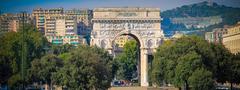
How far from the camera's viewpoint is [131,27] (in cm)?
11206

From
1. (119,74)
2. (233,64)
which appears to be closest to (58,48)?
(119,74)

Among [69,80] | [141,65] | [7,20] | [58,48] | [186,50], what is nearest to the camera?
[69,80]

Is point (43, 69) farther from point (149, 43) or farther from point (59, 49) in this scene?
point (59, 49)

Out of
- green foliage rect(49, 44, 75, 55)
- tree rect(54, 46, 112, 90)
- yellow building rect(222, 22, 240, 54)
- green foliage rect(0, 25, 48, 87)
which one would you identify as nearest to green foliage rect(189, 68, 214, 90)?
tree rect(54, 46, 112, 90)

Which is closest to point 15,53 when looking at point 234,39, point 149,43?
point 149,43

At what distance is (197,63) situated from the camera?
2675 inches

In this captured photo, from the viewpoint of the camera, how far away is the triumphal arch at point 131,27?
367ft

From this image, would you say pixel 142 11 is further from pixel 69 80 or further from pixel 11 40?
pixel 69 80

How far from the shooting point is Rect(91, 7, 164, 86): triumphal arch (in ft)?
367

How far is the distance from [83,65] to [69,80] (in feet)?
5.96

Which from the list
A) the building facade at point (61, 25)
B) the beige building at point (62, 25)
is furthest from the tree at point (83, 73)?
the beige building at point (62, 25)

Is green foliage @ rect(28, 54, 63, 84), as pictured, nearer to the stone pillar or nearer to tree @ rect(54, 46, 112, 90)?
tree @ rect(54, 46, 112, 90)

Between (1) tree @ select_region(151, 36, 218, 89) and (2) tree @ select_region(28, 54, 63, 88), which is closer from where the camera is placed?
(1) tree @ select_region(151, 36, 218, 89)

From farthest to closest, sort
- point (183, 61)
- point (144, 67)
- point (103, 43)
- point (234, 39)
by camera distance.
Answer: point (234, 39)
point (103, 43)
point (144, 67)
point (183, 61)
